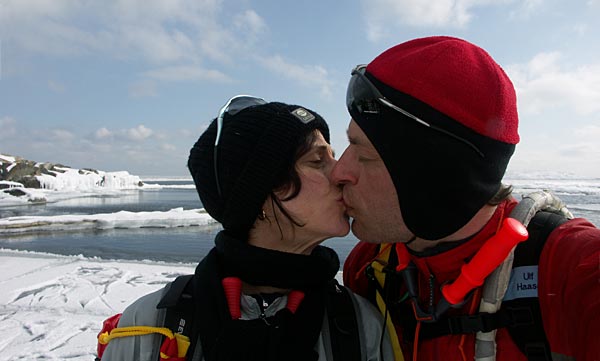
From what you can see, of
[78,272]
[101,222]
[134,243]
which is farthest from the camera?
[101,222]

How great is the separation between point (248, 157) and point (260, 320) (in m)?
0.69

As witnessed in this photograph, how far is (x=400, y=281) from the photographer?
1.68m

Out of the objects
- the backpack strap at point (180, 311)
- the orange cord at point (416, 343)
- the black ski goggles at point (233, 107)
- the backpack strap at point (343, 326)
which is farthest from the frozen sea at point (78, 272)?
the backpack strap at point (180, 311)

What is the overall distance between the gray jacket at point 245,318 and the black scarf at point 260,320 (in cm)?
7

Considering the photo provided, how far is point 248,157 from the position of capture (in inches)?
64.2

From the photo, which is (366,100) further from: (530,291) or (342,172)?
(530,291)

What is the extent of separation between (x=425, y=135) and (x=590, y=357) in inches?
32.6

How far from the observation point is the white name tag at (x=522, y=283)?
124 cm

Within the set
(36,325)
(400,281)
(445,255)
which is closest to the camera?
(445,255)

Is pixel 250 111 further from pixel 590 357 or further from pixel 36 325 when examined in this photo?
pixel 36 325

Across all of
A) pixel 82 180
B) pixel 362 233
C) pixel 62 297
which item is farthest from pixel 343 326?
pixel 82 180

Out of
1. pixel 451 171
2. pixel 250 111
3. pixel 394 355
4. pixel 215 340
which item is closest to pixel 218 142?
pixel 250 111

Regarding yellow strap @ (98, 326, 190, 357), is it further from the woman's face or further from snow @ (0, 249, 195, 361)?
snow @ (0, 249, 195, 361)

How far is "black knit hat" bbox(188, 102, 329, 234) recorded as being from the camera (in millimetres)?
1606
